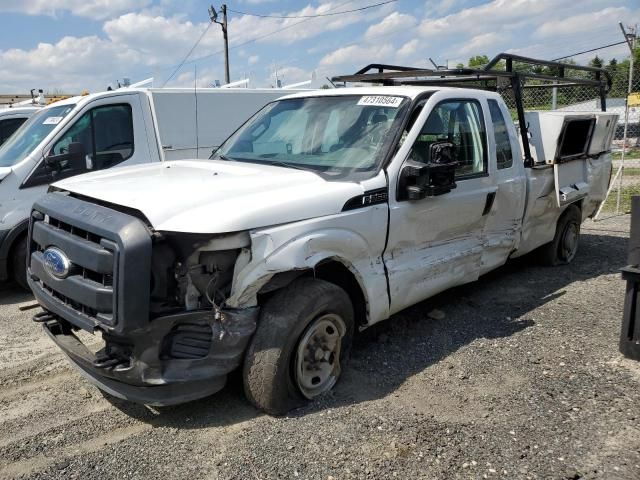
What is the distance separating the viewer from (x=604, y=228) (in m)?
9.20

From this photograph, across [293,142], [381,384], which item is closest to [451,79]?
[293,142]

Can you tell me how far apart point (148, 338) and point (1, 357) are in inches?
89.2

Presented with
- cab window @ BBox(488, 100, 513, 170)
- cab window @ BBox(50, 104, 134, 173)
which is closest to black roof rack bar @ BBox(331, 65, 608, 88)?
cab window @ BBox(488, 100, 513, 170)

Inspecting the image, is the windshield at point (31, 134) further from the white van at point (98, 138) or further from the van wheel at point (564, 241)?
the van wheel at point (564, 241)

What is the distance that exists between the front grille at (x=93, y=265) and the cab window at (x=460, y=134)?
85.2 inches

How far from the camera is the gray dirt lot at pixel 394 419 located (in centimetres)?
302

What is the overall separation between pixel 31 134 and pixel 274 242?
17.2ft

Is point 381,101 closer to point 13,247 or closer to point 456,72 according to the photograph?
point 456,72

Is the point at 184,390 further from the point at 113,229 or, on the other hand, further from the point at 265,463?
the point at 113,229

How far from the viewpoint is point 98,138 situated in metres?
7.04

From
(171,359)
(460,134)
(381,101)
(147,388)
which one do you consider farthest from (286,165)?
(147,388)

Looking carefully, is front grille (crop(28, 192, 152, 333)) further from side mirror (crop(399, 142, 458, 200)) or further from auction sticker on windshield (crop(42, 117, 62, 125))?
auction sticker on windshield (crop(42, 117, 62, 125))

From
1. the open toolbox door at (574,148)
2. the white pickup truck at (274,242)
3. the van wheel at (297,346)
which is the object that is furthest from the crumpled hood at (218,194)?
the open toolbox door at (574,148)

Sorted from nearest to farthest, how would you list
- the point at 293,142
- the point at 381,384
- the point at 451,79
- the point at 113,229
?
the point at 113,229
the point at 381,384
the point at 293,142
the point at 451,79
